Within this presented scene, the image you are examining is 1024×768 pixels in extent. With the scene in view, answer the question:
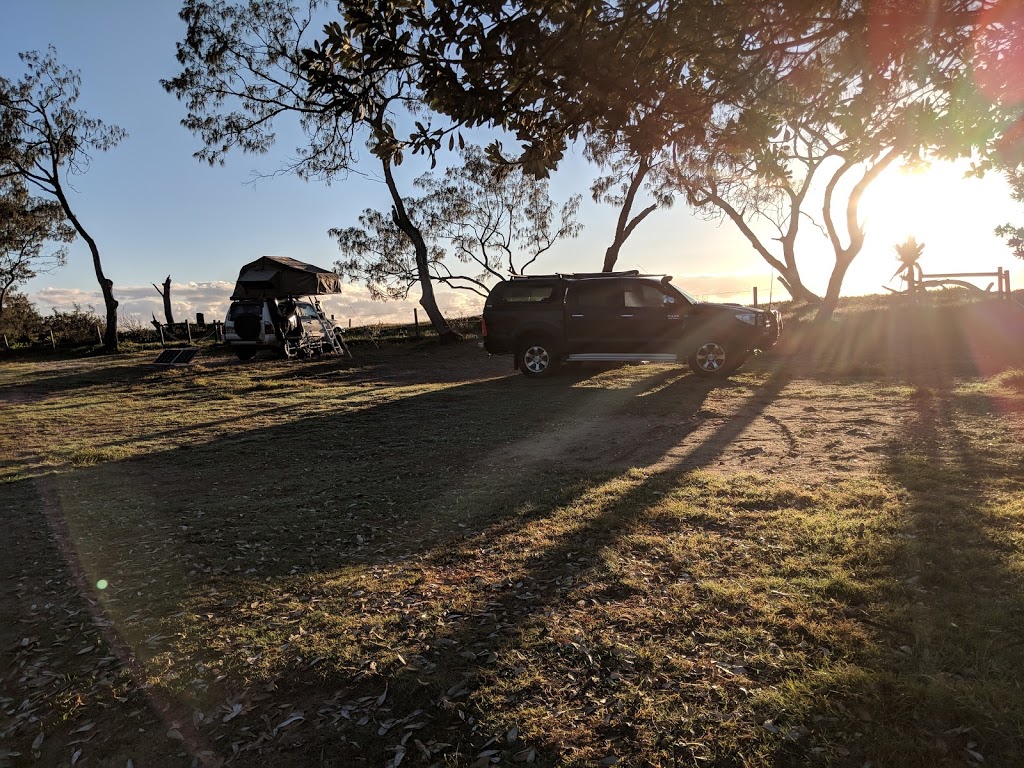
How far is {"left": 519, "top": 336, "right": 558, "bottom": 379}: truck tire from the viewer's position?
13141mm

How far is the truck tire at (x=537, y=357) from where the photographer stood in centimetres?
1314

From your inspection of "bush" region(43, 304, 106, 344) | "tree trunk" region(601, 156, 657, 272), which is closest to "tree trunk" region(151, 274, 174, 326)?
"bush" region(43, 304, 106, 344)

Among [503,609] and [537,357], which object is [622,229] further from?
[503,609]

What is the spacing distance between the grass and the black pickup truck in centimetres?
439

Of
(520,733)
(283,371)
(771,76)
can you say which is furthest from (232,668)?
(283,371)

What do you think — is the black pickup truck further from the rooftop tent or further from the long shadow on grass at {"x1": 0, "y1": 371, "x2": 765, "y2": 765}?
the rooftop tent

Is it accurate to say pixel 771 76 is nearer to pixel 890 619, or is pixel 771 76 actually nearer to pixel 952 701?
pixel 890 619

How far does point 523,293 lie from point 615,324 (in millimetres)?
2009

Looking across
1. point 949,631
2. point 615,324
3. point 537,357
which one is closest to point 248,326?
point 537,357

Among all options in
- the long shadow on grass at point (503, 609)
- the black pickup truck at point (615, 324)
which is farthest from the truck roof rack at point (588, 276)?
the long shadow on grass at point (503, 609)

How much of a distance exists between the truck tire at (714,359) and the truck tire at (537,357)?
109 inches

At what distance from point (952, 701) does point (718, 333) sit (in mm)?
10018

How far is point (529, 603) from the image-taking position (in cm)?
365

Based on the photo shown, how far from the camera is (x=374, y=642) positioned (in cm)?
332
